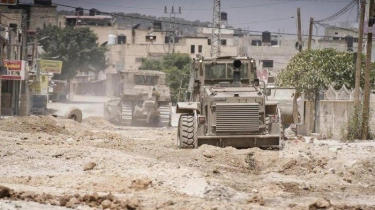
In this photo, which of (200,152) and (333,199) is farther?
(200,152)

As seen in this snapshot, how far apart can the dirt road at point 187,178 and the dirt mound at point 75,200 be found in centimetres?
1

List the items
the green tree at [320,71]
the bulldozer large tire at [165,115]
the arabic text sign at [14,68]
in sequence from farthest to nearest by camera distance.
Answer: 1. the arabic text sign at [14,68]
2. the bulldozer large tire at [165,115]
3. the green tree at [320,71]

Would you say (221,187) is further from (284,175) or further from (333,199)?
(284,175)

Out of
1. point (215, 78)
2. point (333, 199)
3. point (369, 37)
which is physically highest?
point (369, 37)

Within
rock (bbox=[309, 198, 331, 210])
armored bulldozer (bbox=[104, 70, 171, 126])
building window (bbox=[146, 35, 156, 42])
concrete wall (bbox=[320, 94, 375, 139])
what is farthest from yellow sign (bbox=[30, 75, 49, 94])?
rock (bbox=[309, 198, 331, 210])

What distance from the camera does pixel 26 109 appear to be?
65312 millimetres

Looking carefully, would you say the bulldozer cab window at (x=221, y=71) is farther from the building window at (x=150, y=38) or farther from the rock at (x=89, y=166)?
the building window at (x=150, y=38)

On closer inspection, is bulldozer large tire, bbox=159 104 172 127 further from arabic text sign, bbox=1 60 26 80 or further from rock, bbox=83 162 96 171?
rock, bbox=83 162 96 171

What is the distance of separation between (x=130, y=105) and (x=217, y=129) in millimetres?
26390

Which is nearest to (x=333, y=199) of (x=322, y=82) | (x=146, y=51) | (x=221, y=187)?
(x=221, y=187)

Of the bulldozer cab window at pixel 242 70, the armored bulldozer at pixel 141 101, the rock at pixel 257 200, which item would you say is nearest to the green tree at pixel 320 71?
the armored bulldozer at pixel 141 101

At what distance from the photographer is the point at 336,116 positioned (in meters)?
34.9

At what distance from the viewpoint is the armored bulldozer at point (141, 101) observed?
47.8 meters

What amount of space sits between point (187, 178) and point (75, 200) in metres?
3.03
